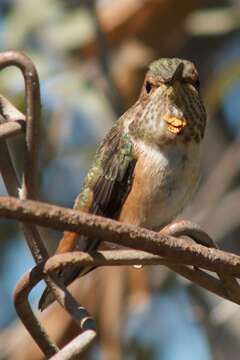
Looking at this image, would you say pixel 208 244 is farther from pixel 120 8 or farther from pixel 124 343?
pixel 120 8

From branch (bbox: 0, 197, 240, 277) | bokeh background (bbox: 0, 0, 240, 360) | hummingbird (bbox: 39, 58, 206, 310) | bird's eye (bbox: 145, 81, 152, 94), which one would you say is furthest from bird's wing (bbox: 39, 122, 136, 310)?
branch (bbox: 0, 197, 240, 277)

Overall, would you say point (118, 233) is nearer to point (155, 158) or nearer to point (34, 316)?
point (34, 316)

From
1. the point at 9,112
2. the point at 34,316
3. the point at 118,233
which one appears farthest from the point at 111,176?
the point at 118,233

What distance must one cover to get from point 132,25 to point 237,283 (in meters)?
3.39

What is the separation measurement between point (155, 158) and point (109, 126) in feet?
4.67

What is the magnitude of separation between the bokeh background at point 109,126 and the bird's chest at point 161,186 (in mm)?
796

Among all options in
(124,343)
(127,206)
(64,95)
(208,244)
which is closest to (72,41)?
(64,95)

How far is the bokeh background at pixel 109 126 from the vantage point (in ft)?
11.5

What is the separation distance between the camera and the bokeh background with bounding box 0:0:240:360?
3.50 meters

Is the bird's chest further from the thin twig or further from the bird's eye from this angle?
the thin twig

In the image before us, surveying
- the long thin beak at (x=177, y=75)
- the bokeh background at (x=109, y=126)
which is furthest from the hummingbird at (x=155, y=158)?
the bokeh background at (x=109, y=126)

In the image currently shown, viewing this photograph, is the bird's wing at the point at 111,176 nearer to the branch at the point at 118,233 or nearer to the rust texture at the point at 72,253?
the rust texture at the point at 72,253

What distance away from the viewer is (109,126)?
12.8 feet

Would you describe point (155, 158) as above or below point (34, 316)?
below
